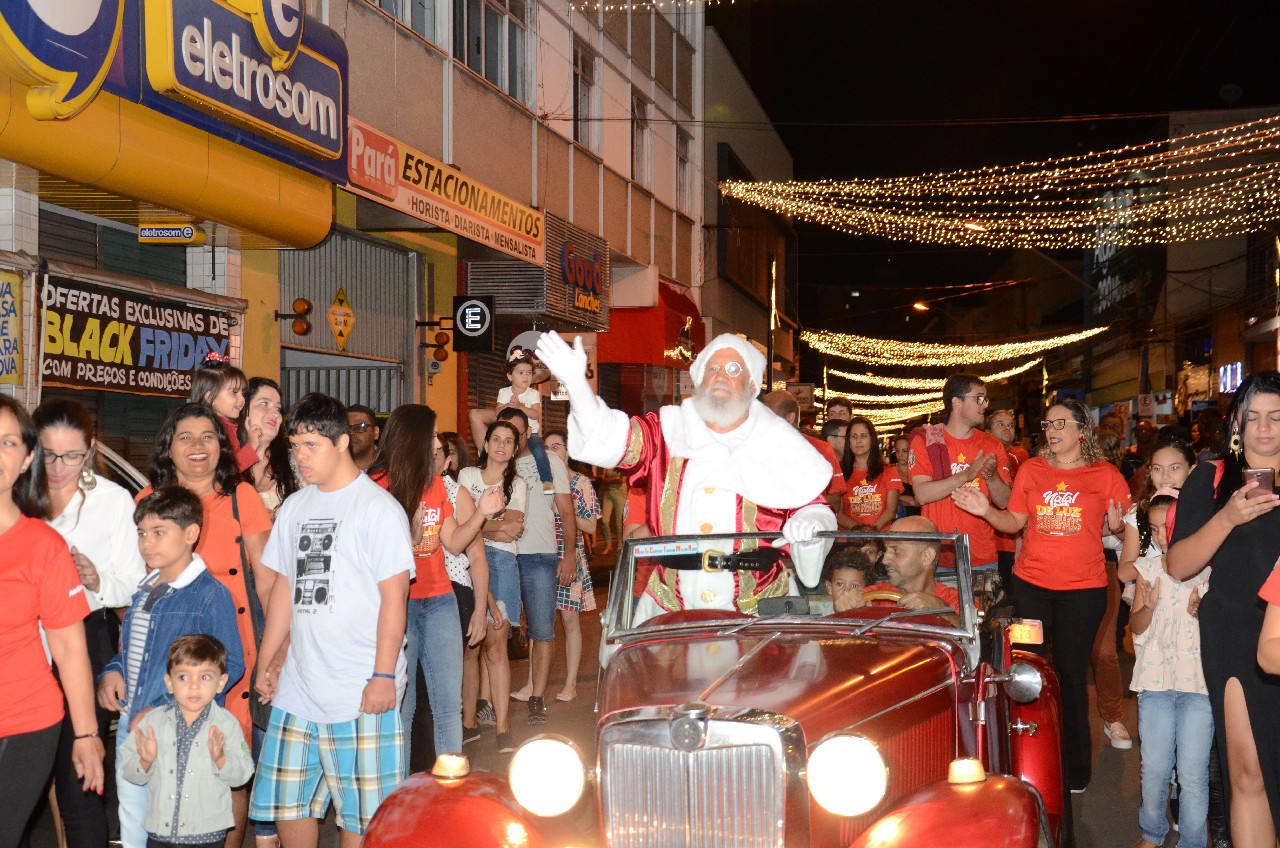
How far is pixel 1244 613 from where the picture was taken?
15.0ft

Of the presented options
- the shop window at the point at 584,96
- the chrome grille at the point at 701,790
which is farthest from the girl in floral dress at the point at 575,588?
the shop window at the point at 584,96

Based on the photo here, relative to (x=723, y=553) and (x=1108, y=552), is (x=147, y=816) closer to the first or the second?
(x=723, y=553)

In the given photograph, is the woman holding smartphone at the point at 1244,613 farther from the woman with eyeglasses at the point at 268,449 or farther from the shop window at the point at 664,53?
the shop window at the point at 664,53

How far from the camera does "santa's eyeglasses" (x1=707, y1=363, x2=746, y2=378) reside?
18.4 ft

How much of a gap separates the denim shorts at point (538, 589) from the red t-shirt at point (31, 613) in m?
4.88

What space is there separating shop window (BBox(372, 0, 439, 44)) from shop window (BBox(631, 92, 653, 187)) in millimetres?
9073

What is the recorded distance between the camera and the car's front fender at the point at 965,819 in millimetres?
3359

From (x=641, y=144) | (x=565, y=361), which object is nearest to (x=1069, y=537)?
(x=565, y=361)

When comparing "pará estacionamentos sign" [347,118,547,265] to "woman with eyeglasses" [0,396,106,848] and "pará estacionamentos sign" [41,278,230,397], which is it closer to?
"pará estacionamentos sign" [41,278,230,397]

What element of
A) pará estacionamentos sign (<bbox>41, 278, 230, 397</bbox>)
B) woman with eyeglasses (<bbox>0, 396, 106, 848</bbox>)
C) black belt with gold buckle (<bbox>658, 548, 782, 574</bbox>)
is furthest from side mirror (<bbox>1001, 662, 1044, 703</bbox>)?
pará estacionamentos sign (<bbox>41, 278, 230, 397</bbox>)

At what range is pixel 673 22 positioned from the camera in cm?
2703

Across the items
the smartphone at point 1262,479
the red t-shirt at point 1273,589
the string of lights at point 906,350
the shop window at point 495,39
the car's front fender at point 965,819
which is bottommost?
the car's front fender at point 965,819

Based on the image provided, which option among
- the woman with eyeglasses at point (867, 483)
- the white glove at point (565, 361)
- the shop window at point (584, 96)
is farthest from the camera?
the shop window at point (584, 96)

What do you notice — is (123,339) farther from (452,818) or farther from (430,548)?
(452,818)
